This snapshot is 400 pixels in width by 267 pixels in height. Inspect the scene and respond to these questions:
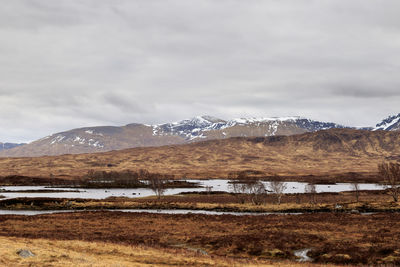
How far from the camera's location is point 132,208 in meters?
92.1

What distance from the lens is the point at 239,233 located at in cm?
4909

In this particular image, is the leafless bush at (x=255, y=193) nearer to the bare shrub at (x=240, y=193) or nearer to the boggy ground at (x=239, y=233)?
the bare shrub at (x=240, y=193)

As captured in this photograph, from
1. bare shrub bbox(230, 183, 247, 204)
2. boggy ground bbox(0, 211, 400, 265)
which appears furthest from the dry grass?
bare shrub bbox(230, 183, 247, 204)

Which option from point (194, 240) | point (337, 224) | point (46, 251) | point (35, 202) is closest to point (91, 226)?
point (194, 240)

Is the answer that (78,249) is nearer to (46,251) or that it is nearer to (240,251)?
(46,251)

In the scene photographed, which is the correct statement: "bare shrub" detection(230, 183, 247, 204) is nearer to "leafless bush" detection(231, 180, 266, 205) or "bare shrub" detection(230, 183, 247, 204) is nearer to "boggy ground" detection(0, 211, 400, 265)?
"leafless bush" detection(231, 180, 266, 205)

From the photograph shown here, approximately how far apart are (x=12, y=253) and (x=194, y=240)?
70.1 ft

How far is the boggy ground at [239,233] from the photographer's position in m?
36.7

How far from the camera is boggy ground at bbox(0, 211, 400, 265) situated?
3666cm

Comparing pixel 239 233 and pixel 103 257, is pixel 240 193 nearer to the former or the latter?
pixel 239 233

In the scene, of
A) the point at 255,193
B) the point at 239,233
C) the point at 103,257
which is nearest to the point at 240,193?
the point at 255,193

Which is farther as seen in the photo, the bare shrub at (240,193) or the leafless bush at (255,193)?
the bare shrub at (240,193)

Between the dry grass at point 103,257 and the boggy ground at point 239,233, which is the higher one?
the dry grass at point 103,257

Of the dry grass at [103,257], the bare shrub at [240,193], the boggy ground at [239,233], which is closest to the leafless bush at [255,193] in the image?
the bare shrub at [240,193]
